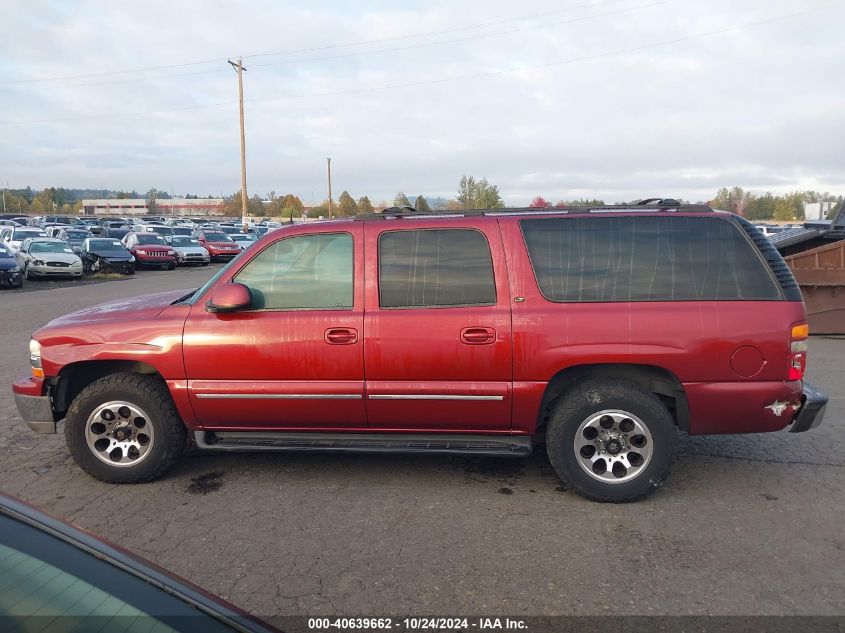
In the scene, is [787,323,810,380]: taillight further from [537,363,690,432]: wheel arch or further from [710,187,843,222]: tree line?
[710,187,843,222]: tree line

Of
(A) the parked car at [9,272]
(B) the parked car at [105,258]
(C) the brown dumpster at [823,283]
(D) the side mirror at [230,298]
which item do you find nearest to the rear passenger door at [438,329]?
(D) the side mirror at [230,298]

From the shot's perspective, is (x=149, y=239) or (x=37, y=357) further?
(x=149, y=239)

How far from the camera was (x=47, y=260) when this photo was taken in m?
21.3

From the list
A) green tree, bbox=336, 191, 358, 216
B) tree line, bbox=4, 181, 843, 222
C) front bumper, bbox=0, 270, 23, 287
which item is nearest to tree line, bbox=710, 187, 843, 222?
tree line, bbox=4, 181, 843, 222

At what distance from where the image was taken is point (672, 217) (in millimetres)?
4301

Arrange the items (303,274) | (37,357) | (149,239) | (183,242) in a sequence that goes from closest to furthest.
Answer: (303,274), (37,357), (149,239), (183,242)

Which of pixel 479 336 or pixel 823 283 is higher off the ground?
pixel 479 336

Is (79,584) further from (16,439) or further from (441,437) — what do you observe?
(16,439)

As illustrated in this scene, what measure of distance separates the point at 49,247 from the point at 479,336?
72.6ft

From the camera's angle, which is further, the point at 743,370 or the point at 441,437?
→ the point at 441,437

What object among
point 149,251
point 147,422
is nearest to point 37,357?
point 147,422

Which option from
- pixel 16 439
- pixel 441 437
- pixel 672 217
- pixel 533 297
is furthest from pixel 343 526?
pixel 16 439

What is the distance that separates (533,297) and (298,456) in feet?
7.38

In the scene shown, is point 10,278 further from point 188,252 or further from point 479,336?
point 479,336
